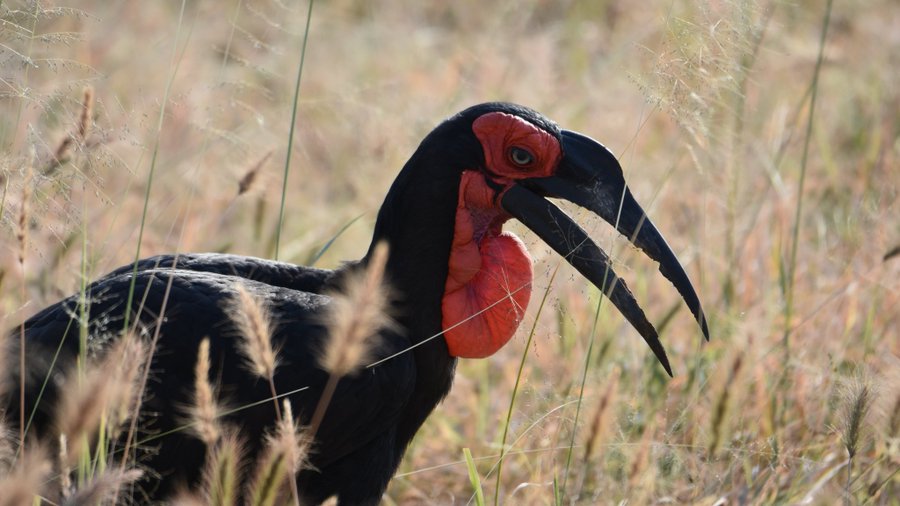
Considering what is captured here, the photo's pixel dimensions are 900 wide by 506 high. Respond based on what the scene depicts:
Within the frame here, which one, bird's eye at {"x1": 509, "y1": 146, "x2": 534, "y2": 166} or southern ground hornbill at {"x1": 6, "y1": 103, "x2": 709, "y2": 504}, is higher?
bird's eye at {"x1": 509, "y1": 146, "x2": 534, "y2": 166}

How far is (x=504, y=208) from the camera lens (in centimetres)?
336

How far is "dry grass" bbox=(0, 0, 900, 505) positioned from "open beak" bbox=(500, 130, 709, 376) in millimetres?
128

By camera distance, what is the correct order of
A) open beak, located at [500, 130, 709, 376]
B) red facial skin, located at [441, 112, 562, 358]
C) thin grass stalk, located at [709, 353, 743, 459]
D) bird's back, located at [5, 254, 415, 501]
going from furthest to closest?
red facial skin, located at [441, 112, 562, 358] → open beak, located at [500, 130, 709, 376] → bird's back, located at [5, 254, 415, 501] → thin grass stalk, located at [709, 353, 743, 459]

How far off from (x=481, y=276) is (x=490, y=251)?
8 centimetres

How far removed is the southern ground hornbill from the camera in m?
3.08

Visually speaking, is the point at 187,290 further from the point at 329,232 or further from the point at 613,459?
the point at 329,232

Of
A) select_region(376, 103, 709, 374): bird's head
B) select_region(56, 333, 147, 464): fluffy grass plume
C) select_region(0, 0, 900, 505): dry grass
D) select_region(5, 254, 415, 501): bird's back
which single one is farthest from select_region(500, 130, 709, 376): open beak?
select_region(56, 333, 147, 464): fluffy grass plume

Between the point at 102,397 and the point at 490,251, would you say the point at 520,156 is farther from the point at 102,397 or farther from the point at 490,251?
the point at 102,397

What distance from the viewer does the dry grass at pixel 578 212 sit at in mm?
3127

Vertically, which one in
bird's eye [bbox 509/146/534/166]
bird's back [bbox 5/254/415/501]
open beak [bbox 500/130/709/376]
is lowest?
bird's back [bbox 5/254/415/501]

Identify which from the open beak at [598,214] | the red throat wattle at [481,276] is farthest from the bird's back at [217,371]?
the open beak at [598,214]

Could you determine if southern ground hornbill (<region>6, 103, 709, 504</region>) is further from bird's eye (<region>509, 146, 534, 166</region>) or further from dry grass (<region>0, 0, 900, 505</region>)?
dry grass (<region>0, 0, 900, 505</region>)

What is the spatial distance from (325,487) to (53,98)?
4.09ft

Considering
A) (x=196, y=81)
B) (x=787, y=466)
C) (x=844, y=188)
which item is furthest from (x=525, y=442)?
(x=196, y=81)
